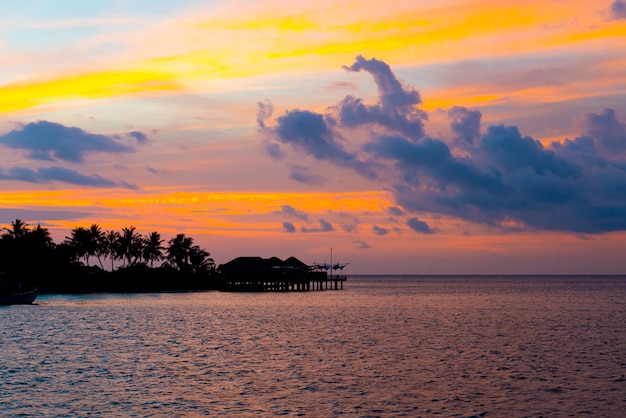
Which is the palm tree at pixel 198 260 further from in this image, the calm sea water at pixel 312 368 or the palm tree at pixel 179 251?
the calm sea water at pixel 312 368

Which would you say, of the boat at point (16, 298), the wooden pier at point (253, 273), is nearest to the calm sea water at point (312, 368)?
the boat at point (16, 298)

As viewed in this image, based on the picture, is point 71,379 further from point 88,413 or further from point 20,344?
point 20,344

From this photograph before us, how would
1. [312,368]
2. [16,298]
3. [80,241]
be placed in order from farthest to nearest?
1. [80,241]
2. [16,298]
3. [312,368]

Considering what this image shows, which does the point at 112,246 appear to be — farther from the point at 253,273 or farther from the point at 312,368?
the point at 312,368

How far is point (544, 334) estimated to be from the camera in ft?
215

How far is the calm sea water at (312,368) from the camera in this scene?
103 ft

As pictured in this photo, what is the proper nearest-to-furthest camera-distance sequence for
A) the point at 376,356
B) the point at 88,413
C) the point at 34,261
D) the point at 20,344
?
the point at 88,413, the point at 376,356, the point at 20,344, the point at 34,261

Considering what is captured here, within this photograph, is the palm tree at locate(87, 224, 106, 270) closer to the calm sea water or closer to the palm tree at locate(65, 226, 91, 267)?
the palm tree at locate(65, 226, 91, 267)

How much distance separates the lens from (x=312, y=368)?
4247 centimetres

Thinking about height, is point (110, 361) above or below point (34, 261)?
below

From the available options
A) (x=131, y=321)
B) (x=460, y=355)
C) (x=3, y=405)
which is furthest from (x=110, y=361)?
(x=131, y=321)

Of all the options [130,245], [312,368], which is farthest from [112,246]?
[312,368]

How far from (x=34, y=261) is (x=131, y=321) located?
190 ft

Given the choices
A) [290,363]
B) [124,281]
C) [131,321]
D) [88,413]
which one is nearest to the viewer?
[88,413]
